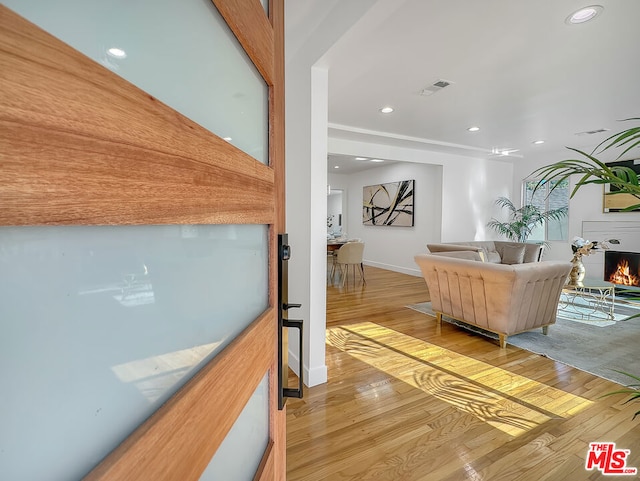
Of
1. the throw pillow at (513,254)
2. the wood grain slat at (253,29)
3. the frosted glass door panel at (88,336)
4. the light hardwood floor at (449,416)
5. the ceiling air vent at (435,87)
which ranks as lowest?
the light hardwood floor at (449,416)

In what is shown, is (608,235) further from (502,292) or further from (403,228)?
(502,292)

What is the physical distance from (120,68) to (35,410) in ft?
1.09

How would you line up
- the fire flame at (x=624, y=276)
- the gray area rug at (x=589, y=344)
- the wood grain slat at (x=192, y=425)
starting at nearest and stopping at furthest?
the wood grain slat at (x=192, y=425) → the gray area rug at (x=589, y=344) → the fire flame at (x=624, y=276)

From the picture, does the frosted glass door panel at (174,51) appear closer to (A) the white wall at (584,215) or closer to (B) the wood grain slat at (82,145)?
(B) the wood grain slat at (82,145)

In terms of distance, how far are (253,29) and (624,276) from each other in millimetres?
7361

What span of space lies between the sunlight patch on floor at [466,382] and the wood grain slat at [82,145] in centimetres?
236

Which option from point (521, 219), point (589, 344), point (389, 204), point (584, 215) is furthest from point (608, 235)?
point (389, 204)

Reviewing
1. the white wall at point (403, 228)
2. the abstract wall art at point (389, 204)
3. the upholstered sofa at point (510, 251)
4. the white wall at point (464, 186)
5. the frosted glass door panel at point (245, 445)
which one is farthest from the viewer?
the abstract wall art at point (389, 204)

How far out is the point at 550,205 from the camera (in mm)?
6906

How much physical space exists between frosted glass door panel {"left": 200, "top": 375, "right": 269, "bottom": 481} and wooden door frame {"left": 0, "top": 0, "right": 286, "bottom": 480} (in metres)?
0.06

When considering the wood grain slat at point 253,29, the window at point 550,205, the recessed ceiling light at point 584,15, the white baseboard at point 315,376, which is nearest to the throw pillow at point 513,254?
the window at point 550,205

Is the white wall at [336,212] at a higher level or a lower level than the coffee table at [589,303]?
higher

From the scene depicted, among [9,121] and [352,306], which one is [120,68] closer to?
[9,121]

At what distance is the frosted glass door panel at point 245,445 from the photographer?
541mm
